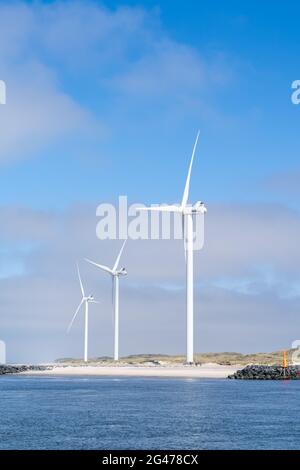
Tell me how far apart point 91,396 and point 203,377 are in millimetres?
52858

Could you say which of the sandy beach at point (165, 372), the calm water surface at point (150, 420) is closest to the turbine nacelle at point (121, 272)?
the sandy beach at point (165, 372)

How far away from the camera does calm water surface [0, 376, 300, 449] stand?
2011 inches

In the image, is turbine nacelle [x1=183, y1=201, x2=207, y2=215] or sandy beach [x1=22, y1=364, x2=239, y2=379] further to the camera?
sandy beach [x1=22, y1=364, x2=239, y2=379]

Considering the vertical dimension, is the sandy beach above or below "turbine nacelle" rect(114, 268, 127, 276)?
below

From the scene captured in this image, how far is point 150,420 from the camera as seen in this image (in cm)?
6391

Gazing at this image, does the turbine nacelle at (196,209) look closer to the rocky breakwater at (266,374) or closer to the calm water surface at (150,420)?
the rocky breakwater at (266,374)

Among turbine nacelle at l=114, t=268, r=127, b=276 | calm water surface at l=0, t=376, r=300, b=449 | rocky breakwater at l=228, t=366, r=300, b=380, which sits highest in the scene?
turbine nacelle at l=114, t=268, r=127, b=276

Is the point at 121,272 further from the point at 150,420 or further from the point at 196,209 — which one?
the point at 150,420

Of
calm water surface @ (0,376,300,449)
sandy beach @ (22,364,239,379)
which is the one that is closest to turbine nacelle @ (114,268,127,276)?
sandy beach @ (22,364,239,379)

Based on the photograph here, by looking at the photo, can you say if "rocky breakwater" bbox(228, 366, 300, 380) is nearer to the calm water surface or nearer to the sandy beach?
Answer: the sandy beach

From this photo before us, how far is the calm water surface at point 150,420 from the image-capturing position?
168 ft

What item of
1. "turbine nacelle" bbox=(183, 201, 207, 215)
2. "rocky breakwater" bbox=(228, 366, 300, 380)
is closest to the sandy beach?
"rocky breakwater" bbox=(228, 366, 300, 380)
